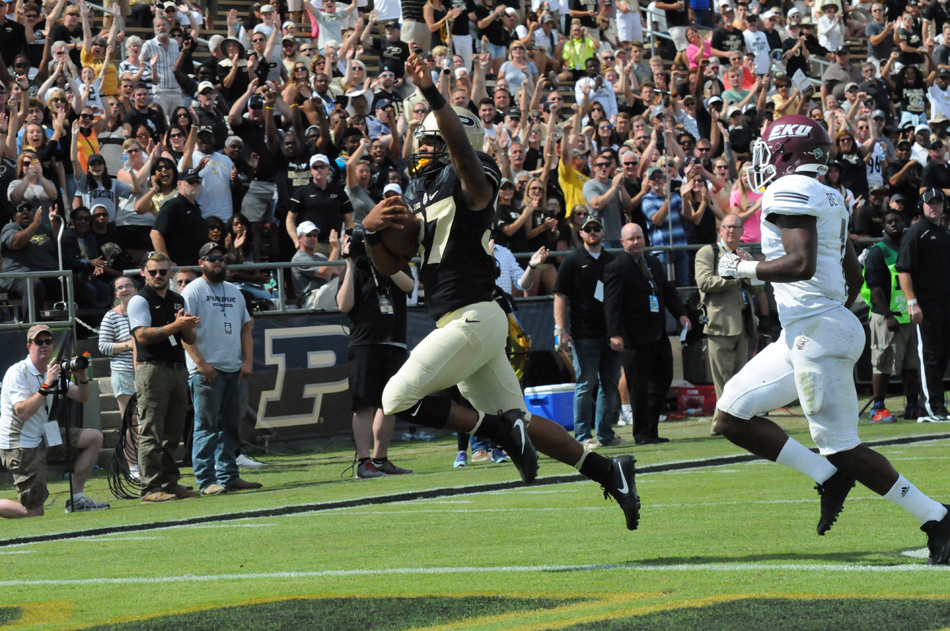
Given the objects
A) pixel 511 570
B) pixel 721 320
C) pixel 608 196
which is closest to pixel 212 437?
pixel 721 320

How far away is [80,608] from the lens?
6.01m

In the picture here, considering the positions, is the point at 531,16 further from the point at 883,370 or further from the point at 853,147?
the point at 883,370

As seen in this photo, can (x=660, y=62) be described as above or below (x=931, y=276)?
above

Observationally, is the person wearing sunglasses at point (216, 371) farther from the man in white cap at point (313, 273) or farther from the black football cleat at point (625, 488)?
the black football cleat at point (625, 488)

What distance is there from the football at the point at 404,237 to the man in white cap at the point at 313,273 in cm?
838

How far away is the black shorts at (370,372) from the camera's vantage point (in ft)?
40.9

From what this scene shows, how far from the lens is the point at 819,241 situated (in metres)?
6.34

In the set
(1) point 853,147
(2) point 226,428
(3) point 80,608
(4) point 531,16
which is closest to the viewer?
(3) point 80,608

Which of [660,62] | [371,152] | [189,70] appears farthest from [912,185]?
[189,70]

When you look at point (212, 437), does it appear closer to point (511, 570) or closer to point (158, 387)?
point (158, 387)

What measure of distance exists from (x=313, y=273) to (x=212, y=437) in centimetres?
373

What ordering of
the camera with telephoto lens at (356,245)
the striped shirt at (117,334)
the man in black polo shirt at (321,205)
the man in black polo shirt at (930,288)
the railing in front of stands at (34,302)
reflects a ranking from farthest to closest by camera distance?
the man in black polo shirt at (321,205)
the man in black polo shirt at (930,288)
the striped shirt at (117,334)
the railing in front of stands at (34,302)
the camera with telephoto lens at (356,245)

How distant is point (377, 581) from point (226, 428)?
20.9 ft

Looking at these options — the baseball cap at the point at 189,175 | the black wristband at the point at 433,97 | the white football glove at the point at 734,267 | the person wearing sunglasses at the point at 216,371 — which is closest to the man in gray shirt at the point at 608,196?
the baseball cap at the point at 189,175
